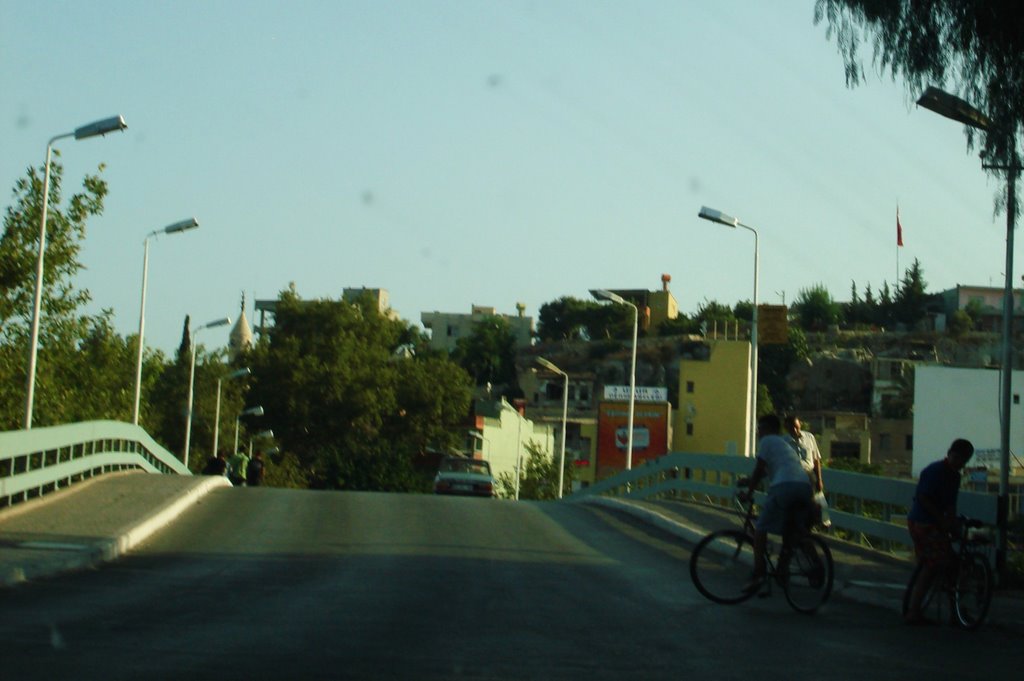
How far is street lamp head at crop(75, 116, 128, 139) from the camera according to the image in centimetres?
2667

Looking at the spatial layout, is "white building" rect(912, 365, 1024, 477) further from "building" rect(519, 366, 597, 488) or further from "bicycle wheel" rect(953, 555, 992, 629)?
"building" rect(519, 366, 597, 488)

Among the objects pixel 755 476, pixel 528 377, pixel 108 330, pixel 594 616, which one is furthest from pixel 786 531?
pixel 528 377

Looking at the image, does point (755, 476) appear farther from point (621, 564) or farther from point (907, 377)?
point (907, 377)

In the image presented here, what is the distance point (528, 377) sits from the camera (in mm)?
153500

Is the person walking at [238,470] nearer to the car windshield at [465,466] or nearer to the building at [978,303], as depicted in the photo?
the car windshield at [465,466]

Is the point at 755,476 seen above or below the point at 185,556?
above

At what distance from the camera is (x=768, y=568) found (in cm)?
1259

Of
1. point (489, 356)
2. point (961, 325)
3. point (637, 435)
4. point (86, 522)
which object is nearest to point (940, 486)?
point (86, 522)

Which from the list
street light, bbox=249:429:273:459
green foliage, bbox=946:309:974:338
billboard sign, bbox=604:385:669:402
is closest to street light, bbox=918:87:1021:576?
street light, bbox=249:429:273:459

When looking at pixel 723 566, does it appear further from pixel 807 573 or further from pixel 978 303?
pixel 978 303

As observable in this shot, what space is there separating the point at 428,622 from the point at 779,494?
369 cm

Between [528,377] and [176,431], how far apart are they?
212 feet

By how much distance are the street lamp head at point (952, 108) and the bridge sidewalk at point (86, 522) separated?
386 inches

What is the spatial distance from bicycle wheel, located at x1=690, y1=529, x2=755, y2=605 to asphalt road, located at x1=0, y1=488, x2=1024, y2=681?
6.4 inches
